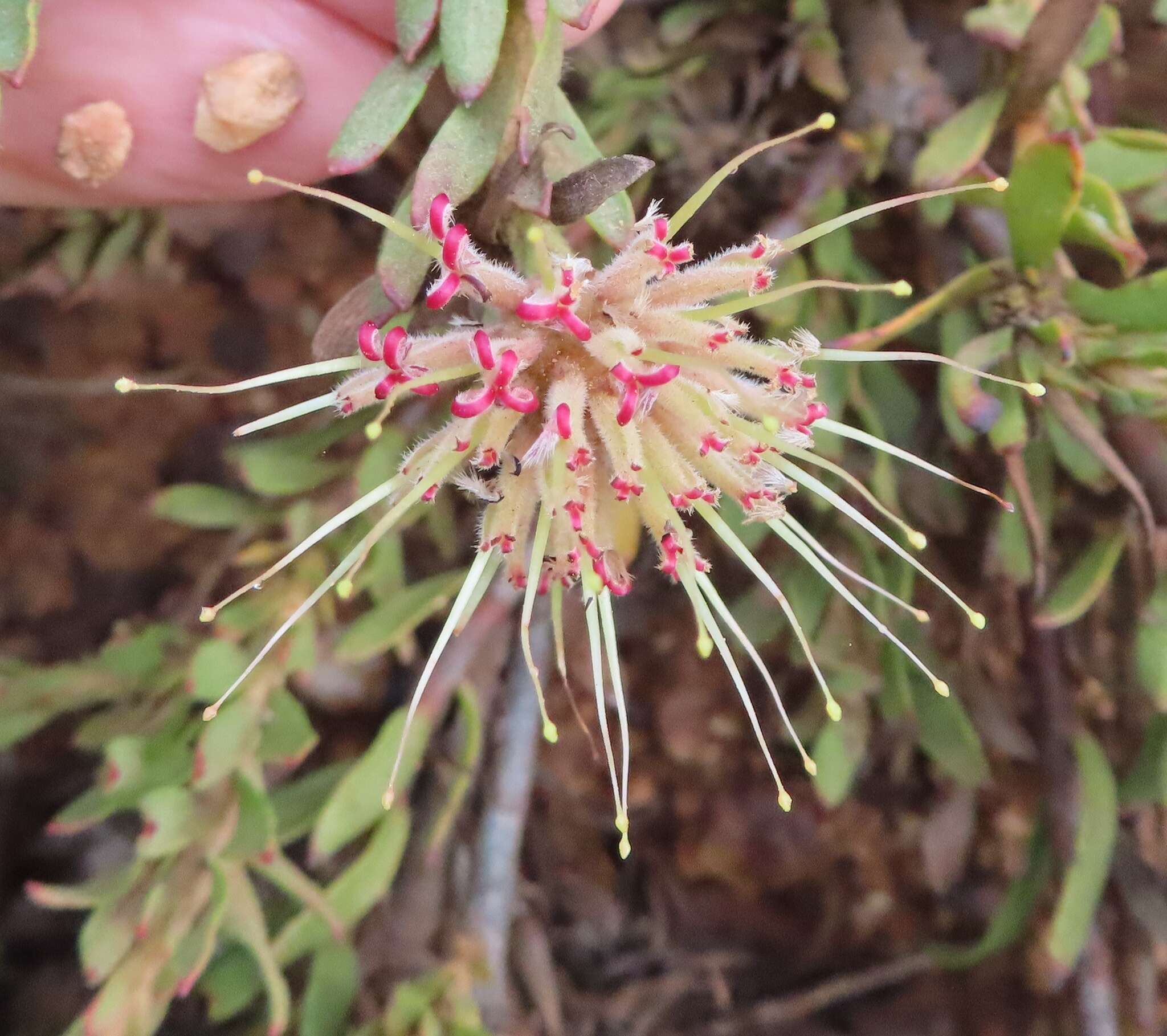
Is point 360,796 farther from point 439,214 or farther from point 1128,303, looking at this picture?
point 1128,303

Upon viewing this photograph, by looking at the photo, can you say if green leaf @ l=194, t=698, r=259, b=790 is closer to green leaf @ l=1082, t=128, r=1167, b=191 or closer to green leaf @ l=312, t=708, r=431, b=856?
green leaf @ l=312, t=708, r=431, b=856

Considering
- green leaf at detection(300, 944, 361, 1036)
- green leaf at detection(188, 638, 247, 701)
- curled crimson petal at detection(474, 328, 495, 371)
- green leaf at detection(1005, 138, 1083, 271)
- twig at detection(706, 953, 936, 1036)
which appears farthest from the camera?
twig at detection(706, 953, 936, 1036)

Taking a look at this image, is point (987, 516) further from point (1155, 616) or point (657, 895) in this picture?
point (657, 895)

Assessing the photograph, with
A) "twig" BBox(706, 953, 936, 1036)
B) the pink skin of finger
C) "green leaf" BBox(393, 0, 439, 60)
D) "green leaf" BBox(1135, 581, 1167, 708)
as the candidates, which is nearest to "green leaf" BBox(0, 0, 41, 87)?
the pink skin of finger

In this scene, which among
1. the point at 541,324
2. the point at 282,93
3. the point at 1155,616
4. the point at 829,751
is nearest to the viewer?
the point at 541,324

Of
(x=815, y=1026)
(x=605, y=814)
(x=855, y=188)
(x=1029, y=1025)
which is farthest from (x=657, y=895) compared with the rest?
(x=855, y=188)

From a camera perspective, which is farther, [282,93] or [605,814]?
[605,814]
